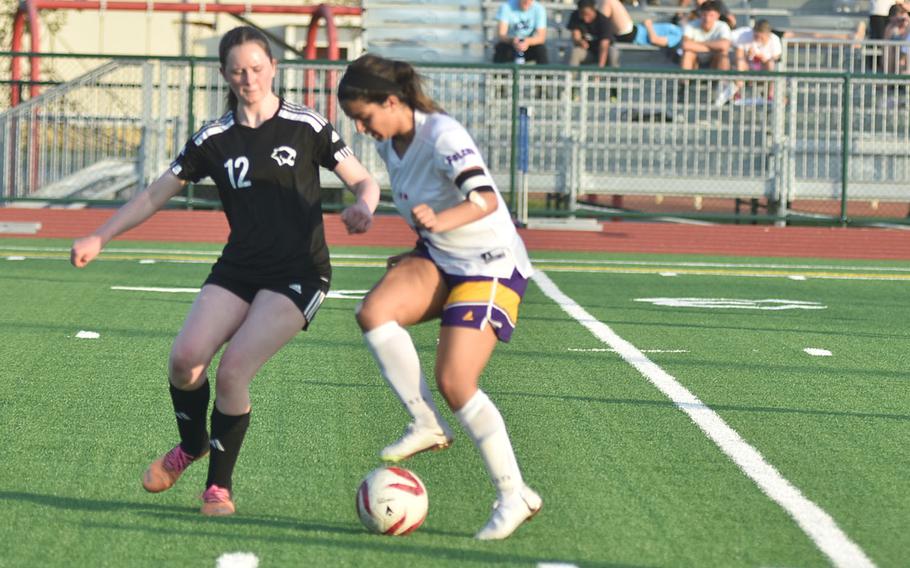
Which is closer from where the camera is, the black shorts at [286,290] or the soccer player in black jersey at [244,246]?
the soccer player in black jersey at [244,246]

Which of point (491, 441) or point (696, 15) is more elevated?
point (696, 15)

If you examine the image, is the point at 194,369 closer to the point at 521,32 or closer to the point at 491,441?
the point at 491,441

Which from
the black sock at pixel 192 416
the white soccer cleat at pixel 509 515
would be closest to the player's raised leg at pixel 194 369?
the black sock at pixel 192 416

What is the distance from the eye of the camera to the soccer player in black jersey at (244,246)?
5.84 meters

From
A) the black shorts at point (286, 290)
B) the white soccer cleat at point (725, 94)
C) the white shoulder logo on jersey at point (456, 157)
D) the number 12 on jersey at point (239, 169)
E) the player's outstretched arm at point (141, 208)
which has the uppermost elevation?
the white soccer cleat at point (725, 94)

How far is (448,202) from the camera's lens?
18.6 feet

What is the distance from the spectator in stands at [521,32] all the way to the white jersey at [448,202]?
17.6 meters

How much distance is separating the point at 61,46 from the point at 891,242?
20.6m

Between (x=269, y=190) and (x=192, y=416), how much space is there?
2.92ft

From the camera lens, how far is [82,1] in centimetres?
2797

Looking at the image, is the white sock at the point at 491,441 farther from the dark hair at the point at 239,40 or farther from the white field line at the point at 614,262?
the white field line at the point at 614,262

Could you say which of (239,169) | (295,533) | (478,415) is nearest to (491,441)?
(478,415)

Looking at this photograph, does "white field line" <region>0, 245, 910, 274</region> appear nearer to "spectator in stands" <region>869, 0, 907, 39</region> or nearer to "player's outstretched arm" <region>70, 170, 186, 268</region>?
"spectator in stands" <region>869, 0, 907, 39</region>

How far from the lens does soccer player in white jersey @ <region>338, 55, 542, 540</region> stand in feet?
17.9
